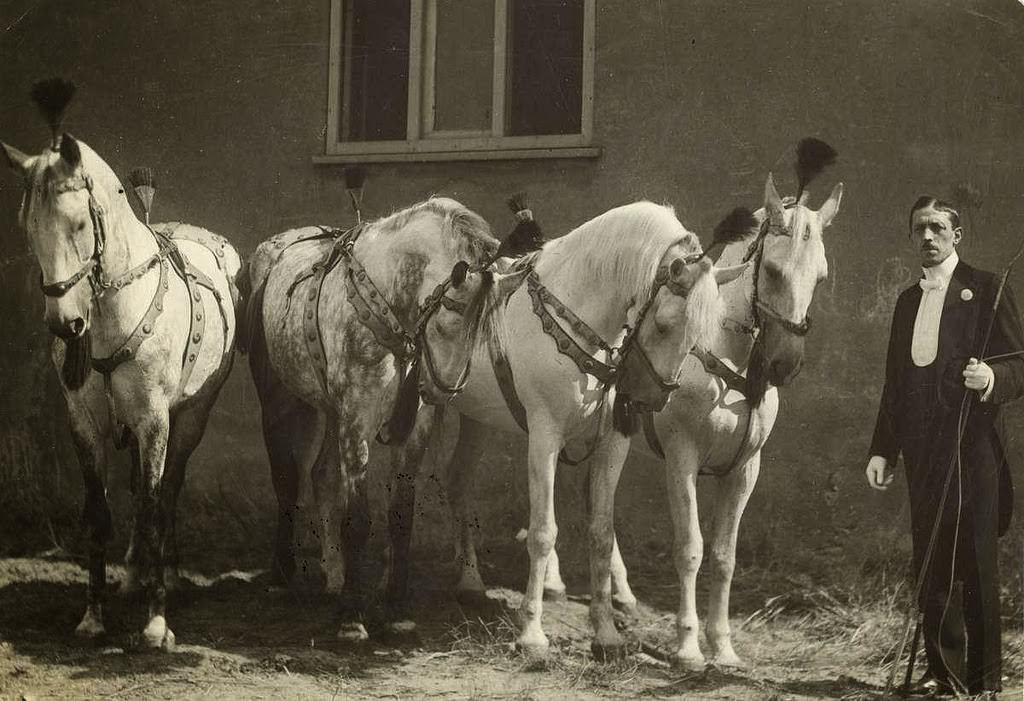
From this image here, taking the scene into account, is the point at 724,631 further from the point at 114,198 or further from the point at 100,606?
the point at 114,198

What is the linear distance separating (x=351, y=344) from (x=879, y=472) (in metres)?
1.74

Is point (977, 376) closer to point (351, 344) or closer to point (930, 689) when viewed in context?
point (930, 689)

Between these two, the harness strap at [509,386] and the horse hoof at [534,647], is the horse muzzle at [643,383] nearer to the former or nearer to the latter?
the harness strap at [509,386]

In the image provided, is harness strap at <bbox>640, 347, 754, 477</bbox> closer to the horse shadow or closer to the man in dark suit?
the man in dark suit

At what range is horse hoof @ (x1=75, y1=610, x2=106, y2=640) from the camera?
380 cm

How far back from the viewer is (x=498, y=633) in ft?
12.4

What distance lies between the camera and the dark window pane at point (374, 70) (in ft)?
13.3

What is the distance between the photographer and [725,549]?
12.0 feet

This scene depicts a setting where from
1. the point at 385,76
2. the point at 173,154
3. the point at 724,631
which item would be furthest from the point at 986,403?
the point at 173,154

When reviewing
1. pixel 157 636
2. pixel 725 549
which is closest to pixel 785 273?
pixel 725 549

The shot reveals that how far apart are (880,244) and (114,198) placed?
7.76ft

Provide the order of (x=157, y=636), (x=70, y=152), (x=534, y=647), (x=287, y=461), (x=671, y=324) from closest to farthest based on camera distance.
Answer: (x=671, y=324)
(x=70, y=152)
(x=534, y=647)
(x=157, y=636)
(x=287, y=461)

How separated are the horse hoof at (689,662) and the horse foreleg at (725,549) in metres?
0.05

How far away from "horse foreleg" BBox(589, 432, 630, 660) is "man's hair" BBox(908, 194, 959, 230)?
1138mm
